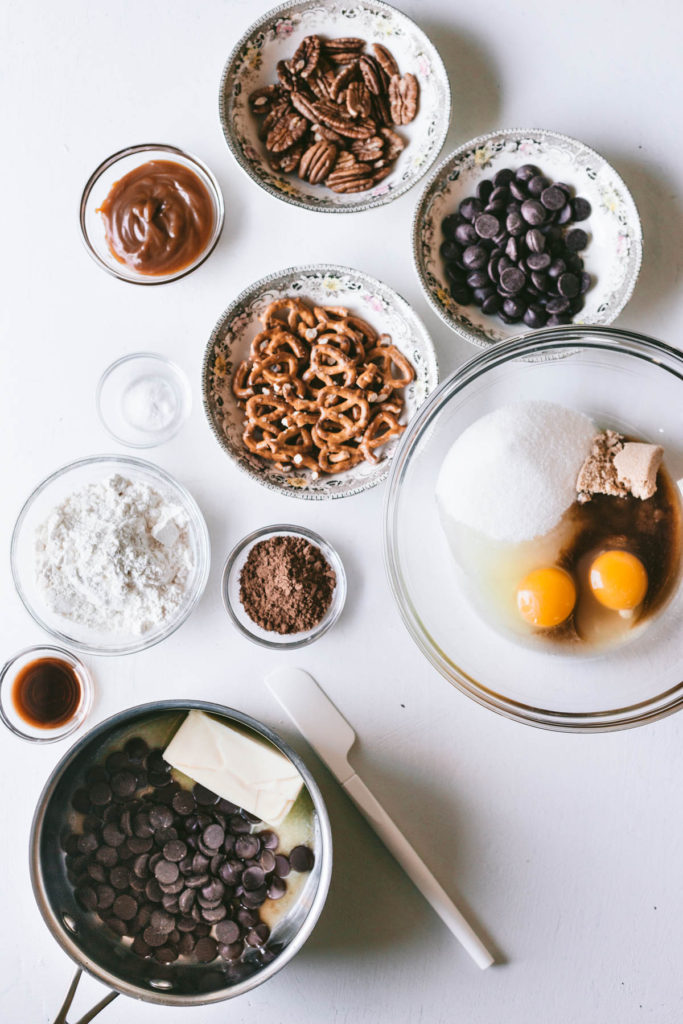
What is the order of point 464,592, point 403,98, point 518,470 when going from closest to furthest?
point 518,470 < point 464,592 < point 403,98

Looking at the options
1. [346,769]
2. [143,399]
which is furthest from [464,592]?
[143,399]

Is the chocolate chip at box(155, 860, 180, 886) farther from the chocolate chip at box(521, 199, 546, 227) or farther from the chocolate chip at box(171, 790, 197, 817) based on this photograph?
the chocolate chip at box(521, 199, 546, 227)

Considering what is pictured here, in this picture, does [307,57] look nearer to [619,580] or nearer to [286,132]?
[286,132]

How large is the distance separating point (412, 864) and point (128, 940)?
0.56 m

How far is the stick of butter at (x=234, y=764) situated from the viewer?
4.75 feet

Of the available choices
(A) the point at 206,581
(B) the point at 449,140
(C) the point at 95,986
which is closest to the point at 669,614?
(A) the point at 206,581

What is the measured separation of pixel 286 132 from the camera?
151cm

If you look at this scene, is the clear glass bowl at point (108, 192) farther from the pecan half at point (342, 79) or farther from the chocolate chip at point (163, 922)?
the chocolate chip at point (163, 922)

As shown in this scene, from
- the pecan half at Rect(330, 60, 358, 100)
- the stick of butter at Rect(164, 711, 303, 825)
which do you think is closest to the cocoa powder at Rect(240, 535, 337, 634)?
the stick of butter at Rect(164, 711, 303, 825)

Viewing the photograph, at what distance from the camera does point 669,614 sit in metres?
1.38

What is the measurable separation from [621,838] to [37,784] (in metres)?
1.16

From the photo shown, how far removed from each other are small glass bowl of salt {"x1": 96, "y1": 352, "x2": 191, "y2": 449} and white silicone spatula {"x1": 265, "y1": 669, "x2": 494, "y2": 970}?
1.78ft

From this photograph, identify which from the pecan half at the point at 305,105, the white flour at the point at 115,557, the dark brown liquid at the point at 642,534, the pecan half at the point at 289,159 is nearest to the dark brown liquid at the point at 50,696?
the white flour at the point at 115,557

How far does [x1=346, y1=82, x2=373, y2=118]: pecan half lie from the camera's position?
150cm
